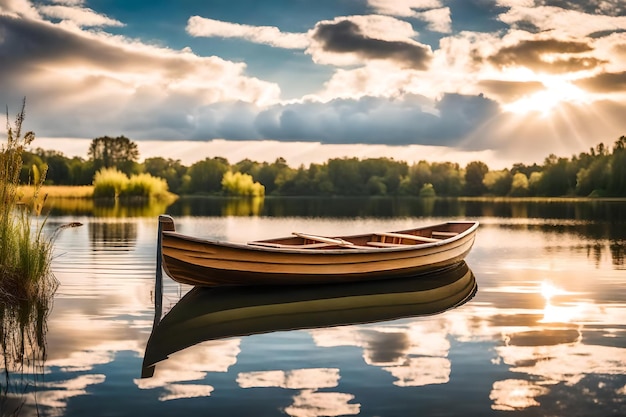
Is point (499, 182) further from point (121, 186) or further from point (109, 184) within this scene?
point (109, 184)

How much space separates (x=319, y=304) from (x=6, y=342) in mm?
4913

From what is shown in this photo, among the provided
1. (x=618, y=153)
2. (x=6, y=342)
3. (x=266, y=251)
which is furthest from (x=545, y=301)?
(x=618, y=153)

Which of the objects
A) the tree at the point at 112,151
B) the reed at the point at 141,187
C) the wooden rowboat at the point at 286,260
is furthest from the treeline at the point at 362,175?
the wooden rowboat at the point at 286,260

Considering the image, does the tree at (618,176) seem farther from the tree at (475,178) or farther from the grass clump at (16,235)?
the grass clump at (16,235)

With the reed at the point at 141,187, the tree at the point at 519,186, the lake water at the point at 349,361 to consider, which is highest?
the tree at the point at 519,186

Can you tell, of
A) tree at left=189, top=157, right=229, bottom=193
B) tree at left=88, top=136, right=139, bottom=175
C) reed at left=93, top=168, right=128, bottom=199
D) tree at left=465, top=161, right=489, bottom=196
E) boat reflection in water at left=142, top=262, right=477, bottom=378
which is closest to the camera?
boat reflection in water at left=142, top=262, right=477, bottom=378

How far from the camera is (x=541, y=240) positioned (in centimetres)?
2550

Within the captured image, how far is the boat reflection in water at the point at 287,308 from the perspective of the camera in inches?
389

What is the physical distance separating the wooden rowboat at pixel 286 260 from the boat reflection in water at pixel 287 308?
0.87ft

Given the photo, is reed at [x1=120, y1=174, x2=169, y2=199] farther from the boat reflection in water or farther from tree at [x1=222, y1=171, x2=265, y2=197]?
the boat reflection in water

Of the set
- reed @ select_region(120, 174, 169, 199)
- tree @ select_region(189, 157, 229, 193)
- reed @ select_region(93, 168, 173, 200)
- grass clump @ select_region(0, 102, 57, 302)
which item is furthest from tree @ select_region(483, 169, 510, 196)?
grass clump @ select_region(0, 102, 57, 302)

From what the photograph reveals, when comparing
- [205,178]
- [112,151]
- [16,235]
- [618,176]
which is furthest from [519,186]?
[16,235]

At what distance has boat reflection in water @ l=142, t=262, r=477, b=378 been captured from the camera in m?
9.89

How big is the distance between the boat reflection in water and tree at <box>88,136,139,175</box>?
231 feet
